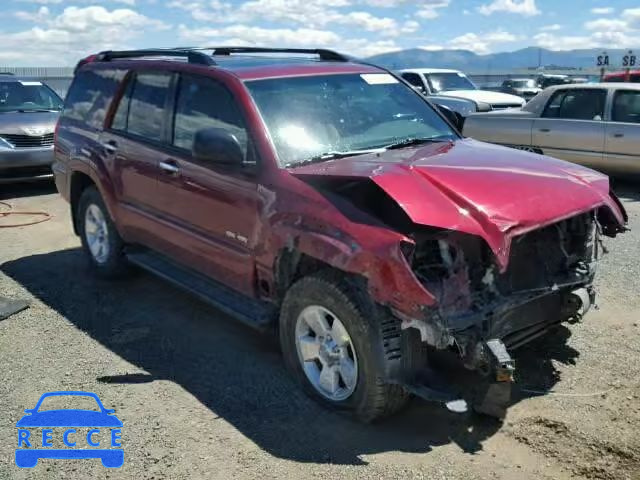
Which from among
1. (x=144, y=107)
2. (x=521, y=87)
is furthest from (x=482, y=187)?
(x=521, y=87)

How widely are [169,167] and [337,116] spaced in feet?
4.15

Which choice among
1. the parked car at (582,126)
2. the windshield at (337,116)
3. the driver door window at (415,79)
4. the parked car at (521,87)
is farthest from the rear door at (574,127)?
the parked car at (521,87)

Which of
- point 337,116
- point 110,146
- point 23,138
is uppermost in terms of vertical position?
point 337,116

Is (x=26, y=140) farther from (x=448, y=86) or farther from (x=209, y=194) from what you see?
(x=448, y=86)

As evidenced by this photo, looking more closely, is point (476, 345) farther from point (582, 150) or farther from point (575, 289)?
point (582, 150)

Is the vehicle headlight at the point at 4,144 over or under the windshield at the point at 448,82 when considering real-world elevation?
under

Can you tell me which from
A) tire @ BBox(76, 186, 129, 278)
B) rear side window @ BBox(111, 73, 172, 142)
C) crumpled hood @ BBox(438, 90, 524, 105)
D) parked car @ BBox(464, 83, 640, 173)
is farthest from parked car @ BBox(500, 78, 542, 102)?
rear side window @ BBox(111, 73, 172, 142)

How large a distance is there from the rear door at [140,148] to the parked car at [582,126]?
6.69 metres

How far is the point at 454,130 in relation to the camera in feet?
16.1

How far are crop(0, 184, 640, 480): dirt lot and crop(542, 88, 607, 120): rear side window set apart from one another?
4637 millimetres

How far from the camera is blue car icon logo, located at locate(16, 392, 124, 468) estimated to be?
11.1ft

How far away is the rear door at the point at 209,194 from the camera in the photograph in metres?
4.05

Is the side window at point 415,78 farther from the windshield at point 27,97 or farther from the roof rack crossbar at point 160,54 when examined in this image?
the roof rack crossbar at point 160,54

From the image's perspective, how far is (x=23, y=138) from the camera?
10023 millimetres
